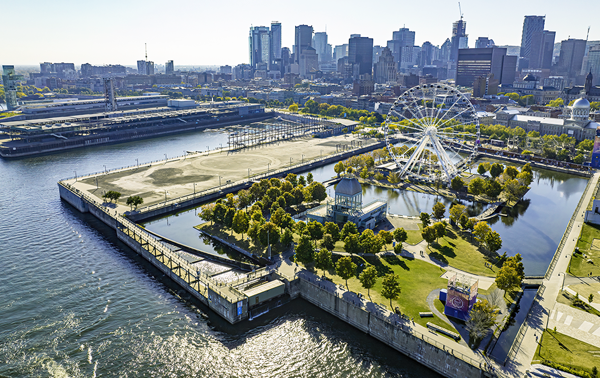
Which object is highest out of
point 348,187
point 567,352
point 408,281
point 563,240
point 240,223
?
point 348,187

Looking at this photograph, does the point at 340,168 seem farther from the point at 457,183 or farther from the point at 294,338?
the point at 294,338

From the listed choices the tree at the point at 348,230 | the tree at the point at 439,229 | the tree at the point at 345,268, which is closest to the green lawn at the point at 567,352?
the tree at the point at 345,268

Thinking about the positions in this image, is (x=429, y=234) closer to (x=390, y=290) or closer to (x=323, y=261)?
(x=323, y=261)

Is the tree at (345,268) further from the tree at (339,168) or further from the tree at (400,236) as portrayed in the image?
the tree at (339,168)

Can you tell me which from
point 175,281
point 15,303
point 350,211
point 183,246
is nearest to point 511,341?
point 350,211

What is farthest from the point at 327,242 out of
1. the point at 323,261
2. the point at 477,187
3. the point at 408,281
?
the point at 477,187
